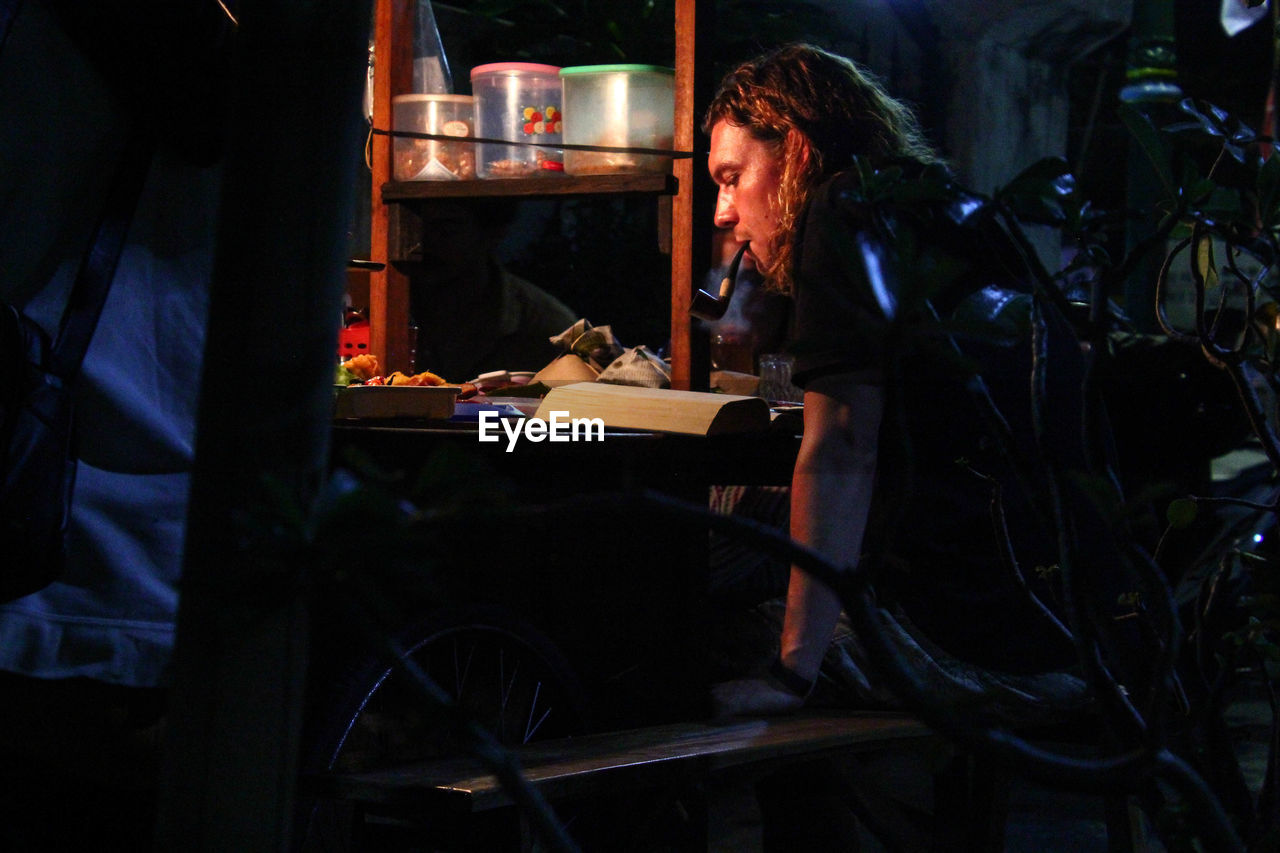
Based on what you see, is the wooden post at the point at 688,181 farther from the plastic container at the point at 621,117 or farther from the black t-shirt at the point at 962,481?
the black t-shirt at the point at 962,481

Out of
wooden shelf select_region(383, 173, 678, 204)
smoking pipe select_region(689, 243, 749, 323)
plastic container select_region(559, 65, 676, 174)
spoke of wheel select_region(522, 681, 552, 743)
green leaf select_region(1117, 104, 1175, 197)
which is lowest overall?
spoke of wheel select_region(522, 681, 552, 743)

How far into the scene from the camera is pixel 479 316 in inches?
195

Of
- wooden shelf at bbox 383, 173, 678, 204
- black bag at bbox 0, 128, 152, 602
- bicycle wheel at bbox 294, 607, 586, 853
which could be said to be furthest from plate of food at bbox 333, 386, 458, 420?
wooden shelf at bbox 383, 173, 678, 204

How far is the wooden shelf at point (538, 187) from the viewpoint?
2607 millimetres

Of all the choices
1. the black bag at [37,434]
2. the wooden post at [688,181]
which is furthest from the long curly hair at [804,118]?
the black bag at [37,434]

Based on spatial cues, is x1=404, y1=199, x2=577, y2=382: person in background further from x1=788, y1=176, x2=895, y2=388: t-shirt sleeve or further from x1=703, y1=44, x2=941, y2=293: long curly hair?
x1=788, y1=176, x2=895, y2=388: t-shirt sleeve

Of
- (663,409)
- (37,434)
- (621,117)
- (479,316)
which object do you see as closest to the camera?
(37,434)

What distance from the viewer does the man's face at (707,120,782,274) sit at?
2.41 m

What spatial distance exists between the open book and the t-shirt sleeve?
0.48 ft

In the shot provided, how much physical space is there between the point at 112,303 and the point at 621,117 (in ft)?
3.45

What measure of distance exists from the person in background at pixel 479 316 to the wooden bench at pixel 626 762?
2.87 meters

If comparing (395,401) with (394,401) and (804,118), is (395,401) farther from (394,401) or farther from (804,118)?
(804,118)

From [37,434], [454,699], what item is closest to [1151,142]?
[454,699]

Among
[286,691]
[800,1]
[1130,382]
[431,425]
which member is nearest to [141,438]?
[431,425]
